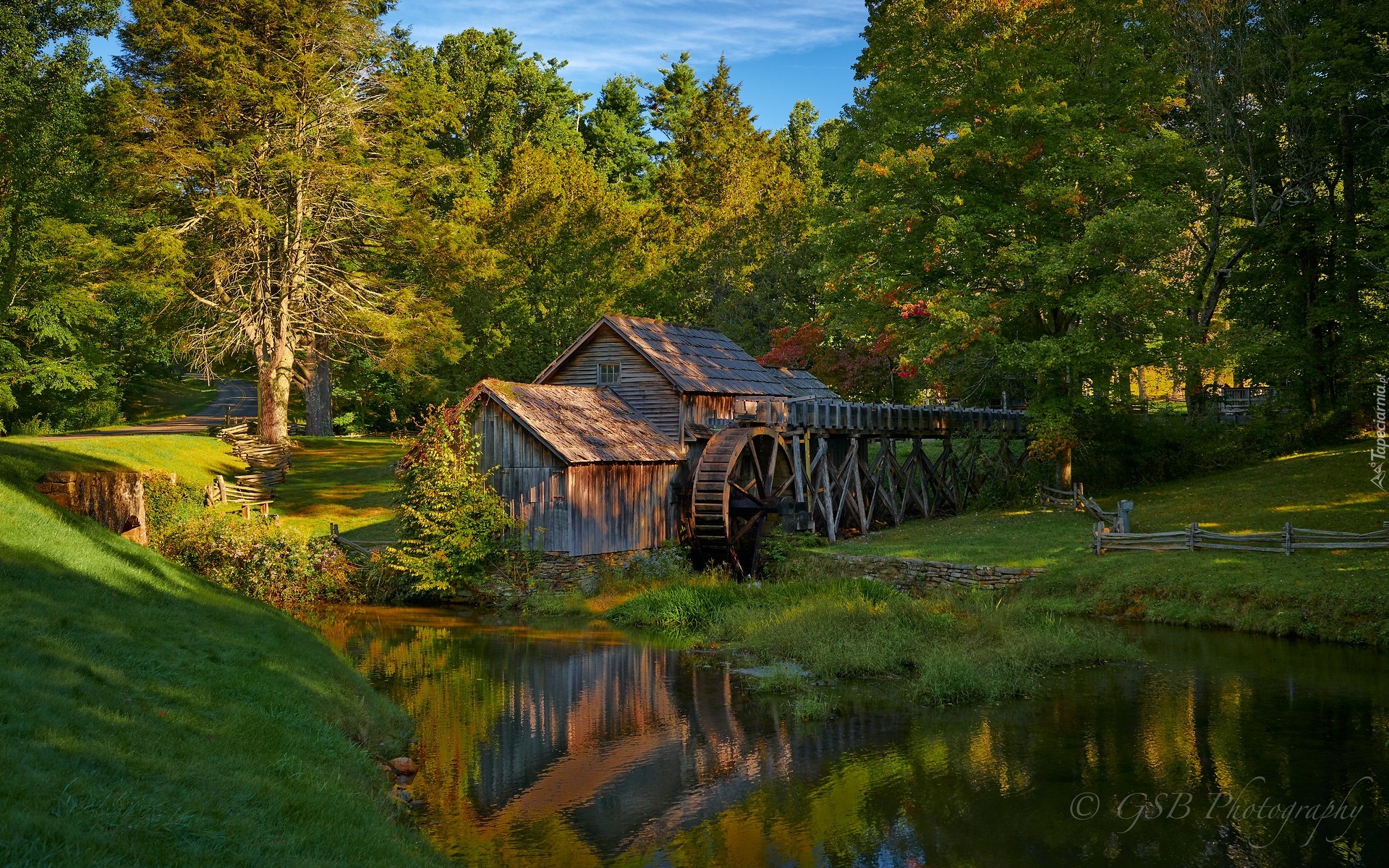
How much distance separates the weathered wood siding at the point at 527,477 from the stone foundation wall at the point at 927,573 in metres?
7.39

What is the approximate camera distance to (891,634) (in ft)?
57.7

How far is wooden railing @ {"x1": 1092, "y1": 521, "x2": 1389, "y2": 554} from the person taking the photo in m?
19.5

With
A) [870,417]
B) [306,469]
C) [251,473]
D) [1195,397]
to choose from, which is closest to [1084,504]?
[870,417]

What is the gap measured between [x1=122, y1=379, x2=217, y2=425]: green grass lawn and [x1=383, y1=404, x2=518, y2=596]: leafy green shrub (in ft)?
109

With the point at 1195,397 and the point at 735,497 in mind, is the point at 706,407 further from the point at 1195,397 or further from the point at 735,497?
the point at 1195,397

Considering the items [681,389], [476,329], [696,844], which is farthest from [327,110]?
[696,844]

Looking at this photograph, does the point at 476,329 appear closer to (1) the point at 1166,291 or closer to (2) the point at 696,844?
(1) the point at 1166,291

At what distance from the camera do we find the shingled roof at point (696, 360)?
2897 cm

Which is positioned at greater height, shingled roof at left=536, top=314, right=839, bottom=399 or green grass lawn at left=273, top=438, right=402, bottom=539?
shingled roof at left=536, top=314, right=839, bottom=399

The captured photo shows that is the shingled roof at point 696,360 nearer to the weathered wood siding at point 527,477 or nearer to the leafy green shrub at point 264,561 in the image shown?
the weathered wood siding at point 527,477

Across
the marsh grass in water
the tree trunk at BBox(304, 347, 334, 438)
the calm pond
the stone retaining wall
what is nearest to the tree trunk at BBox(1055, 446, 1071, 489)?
the marsh grass in water

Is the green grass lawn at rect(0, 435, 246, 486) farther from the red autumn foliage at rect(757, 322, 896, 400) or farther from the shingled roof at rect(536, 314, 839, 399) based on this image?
the red autumn foliage at rect(757, 322, 896, 400)

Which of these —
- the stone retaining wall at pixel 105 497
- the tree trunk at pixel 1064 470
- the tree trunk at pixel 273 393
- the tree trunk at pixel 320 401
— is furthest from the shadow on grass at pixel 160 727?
the tree trunk at pixel 320 401

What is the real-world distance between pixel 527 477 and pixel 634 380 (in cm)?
572
